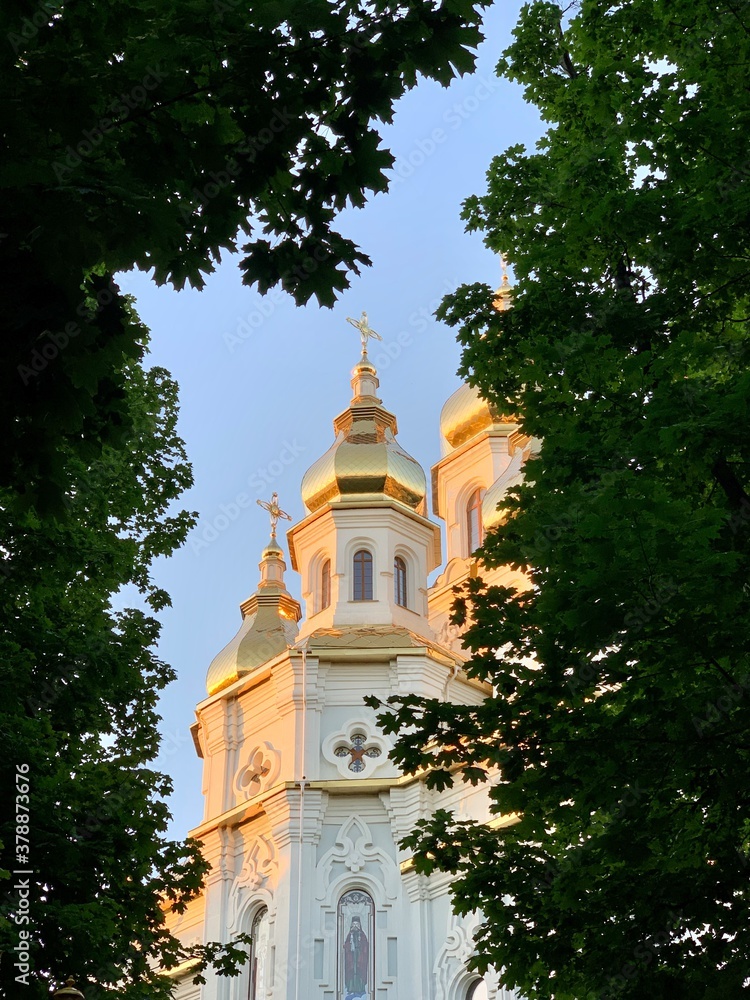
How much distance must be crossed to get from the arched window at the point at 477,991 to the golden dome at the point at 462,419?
15.9 metres

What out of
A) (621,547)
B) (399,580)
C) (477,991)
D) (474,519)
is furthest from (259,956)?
(621,547)

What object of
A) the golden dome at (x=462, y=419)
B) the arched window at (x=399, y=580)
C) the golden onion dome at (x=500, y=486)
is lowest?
the arched window at (x=399, y=580)

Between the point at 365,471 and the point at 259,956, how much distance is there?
12181 millimetres

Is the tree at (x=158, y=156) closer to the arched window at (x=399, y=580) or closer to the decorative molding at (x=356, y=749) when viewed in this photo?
the decorative molding at (x=356, y=749)

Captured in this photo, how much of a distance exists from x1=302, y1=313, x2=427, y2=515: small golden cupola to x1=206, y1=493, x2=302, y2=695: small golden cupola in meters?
3.44

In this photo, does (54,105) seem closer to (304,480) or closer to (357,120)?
(357,120)

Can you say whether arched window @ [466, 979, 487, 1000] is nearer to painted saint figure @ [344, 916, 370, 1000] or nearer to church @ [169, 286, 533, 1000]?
church @ [169, 286, 533, 1000]

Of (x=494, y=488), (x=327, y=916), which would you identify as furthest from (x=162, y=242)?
(x=494, y=488)

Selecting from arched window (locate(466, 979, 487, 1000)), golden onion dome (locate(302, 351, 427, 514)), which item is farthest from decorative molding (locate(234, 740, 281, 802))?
golden onion dome (locate(302, 351, 427, 514))

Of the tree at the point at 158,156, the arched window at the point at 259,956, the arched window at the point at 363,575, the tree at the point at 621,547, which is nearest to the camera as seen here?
the tree at the point at 158,156

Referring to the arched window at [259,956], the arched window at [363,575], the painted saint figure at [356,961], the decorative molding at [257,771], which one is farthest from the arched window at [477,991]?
the arched window at [363,575]

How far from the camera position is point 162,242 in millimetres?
4469

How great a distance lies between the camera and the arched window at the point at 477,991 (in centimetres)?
2455

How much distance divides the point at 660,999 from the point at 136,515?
7126 millimetres
